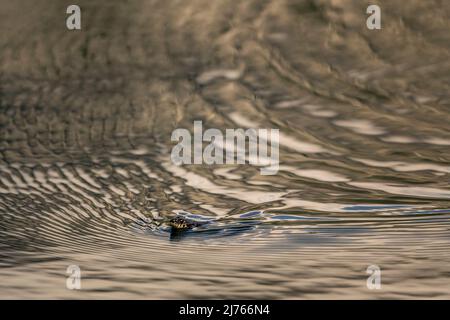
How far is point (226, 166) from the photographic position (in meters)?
1.42

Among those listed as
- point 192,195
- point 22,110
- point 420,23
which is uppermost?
point 420,23

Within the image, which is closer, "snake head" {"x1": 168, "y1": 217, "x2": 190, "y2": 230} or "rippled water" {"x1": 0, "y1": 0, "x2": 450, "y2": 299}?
"rippled water" {"x1": 0, "y1": 0, "x2": 450, "y2": 299}

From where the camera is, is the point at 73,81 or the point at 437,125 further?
the point at 73,81

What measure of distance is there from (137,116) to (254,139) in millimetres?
325

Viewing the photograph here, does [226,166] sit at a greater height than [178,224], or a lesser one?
greater

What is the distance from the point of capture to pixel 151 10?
6.70ft

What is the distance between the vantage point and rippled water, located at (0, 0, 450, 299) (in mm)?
896

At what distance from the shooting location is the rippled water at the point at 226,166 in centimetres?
90

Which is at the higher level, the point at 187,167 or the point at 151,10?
the point at 151,10

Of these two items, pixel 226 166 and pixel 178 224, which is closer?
pixel 178 224

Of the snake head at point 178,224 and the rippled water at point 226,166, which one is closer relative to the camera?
the rippled water at point 226,166
